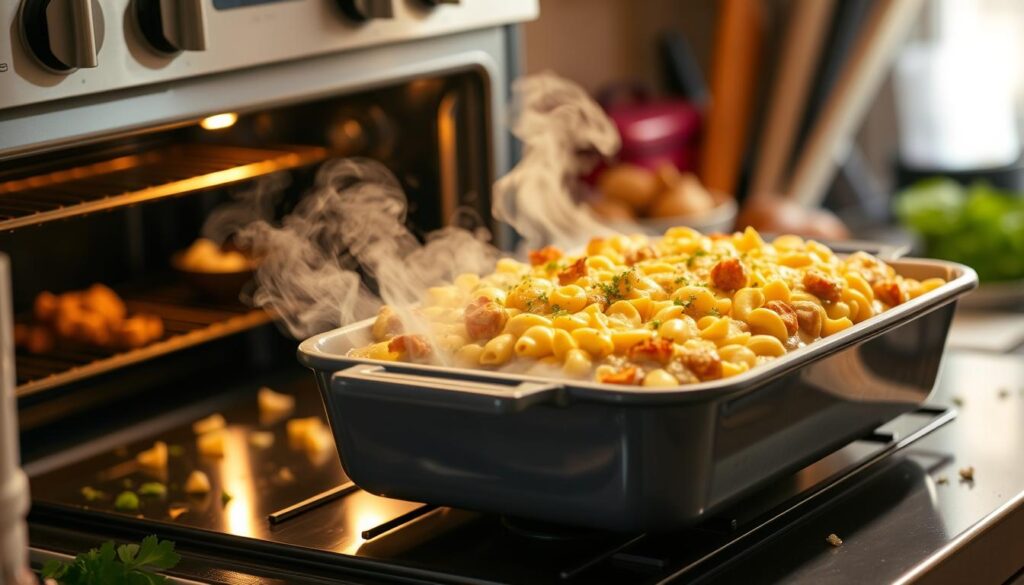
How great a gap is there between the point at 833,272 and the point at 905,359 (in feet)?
0.30

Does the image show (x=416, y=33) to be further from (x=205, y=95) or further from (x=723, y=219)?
(x=723, y=219)

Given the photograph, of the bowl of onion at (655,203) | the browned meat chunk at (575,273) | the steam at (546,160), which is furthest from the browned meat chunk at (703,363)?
the bowl of onion at (655,203)

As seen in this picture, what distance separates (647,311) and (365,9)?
451mm

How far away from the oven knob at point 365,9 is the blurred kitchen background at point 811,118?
73cm

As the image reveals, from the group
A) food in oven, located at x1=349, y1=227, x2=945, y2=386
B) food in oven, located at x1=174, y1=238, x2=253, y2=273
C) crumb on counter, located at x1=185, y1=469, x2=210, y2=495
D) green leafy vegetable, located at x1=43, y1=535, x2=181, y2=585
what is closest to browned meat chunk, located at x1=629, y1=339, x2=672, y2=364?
food in oven, located at x1=349, y1=227, x2=945, y2=386

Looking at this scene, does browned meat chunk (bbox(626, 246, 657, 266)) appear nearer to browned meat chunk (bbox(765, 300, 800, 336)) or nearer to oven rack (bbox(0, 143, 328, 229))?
browned meat chunk (bbox(765, 300, 800, 336))

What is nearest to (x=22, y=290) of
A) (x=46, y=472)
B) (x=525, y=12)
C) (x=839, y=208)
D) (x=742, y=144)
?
(x=46, y=472)

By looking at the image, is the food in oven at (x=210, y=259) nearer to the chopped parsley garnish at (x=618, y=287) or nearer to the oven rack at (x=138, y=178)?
the oven rack at (x=138, y=178)

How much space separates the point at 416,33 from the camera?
53.9 inches

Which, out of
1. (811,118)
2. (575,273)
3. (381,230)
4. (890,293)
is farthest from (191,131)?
(811,118)

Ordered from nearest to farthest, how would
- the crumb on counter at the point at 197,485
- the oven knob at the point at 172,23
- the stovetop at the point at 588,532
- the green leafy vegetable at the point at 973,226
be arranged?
the stovetop at the point at 588,532, the oven knob at the point at 172,23, the crumb on counter at the point at 197,485, the green leafy vegetable at the point at 973,226

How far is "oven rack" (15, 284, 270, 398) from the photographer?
4.25ft

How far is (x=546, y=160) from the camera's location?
1437mm

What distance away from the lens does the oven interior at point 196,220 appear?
1.37 meters
